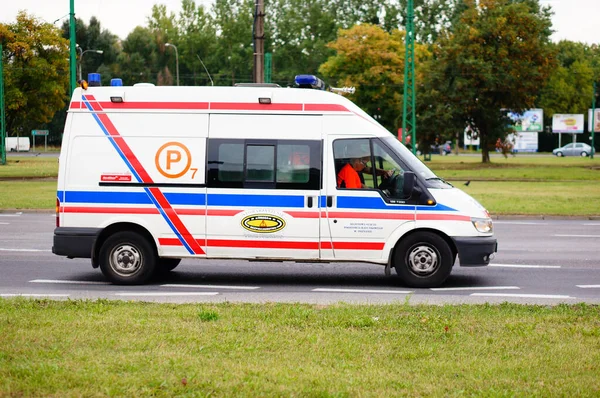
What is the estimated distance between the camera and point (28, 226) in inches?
779

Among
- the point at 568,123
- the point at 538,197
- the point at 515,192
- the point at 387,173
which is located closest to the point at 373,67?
the point at 568,123

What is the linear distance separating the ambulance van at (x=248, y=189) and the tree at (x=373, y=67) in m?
62.6

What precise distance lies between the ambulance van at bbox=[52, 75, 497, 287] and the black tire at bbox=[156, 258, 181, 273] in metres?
0.57

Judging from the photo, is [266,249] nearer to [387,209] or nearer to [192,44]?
[387,209]

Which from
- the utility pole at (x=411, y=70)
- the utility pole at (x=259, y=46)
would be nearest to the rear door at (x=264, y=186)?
the utility pole at (x=259, y=46)

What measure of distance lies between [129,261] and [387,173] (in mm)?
3460

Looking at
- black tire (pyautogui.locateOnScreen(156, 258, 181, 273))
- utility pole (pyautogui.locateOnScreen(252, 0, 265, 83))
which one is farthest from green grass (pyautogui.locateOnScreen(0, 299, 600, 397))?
utility pole (pyautogui.locateOnScreen(252, 0, 265, 83))

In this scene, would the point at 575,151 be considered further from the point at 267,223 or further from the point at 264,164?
the point at 267,223

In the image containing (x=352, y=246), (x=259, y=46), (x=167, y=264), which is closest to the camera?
(x=352, y=246)

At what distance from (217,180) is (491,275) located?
4.00 meters

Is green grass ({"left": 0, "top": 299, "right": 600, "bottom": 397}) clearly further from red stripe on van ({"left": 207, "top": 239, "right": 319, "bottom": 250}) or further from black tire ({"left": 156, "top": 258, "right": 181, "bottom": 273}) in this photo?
black tire ({"left": 156, "top": 258, "right": 181, "bottom": 273})

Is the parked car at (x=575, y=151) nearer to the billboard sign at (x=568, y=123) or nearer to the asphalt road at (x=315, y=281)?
the billboard sign at (x=568, y=123)

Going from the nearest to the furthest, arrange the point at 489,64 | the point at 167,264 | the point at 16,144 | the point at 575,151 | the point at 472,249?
the point at 472,249 < the point at 167,264 < the point at 489,64 < the point at 575,151 < the point at 16,144

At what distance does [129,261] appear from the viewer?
11672mm
